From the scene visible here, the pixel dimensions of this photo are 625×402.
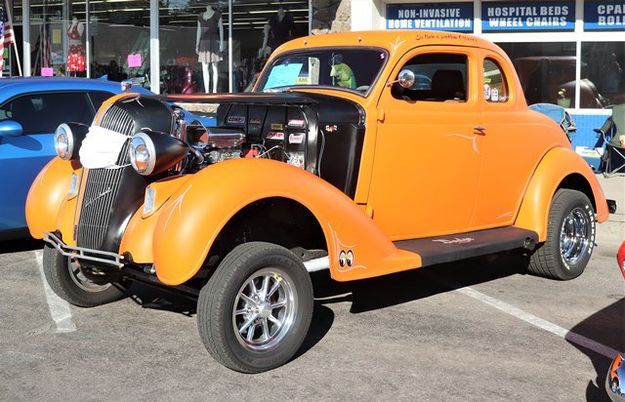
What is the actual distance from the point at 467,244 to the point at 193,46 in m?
9.80

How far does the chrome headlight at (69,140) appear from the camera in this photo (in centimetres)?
494

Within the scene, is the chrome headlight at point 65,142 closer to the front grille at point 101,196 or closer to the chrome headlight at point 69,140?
the chrome headlight at point 69,140

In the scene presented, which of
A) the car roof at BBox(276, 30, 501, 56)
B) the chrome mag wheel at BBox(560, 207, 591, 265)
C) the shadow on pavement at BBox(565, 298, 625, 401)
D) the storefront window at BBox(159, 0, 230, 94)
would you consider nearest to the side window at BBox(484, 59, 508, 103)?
the car roof at BBox(276, 30, 501, 56)

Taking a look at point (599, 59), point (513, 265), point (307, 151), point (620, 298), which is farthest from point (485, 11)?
point (307, 151)

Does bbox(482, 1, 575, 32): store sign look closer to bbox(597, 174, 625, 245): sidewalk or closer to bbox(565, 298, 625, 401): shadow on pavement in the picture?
bbox(597, 174, 625, 245): sidewalk

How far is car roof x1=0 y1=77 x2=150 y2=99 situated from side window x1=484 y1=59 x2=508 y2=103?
12.3 feet

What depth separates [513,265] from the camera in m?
7.00

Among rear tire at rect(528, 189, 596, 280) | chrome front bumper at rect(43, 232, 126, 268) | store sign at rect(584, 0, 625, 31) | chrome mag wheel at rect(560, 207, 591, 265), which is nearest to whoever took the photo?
chrome front bumper at rect(43, 232, 126, 268)

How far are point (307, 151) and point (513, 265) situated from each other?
3027 millimetres

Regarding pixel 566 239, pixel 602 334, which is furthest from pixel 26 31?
pixel 602 334

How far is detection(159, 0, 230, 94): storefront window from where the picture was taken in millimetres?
13656

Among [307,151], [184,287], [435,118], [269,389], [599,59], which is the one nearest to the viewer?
[269,389]

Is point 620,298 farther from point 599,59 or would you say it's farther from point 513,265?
point 599,59

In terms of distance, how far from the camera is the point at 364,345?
15.3 feet
